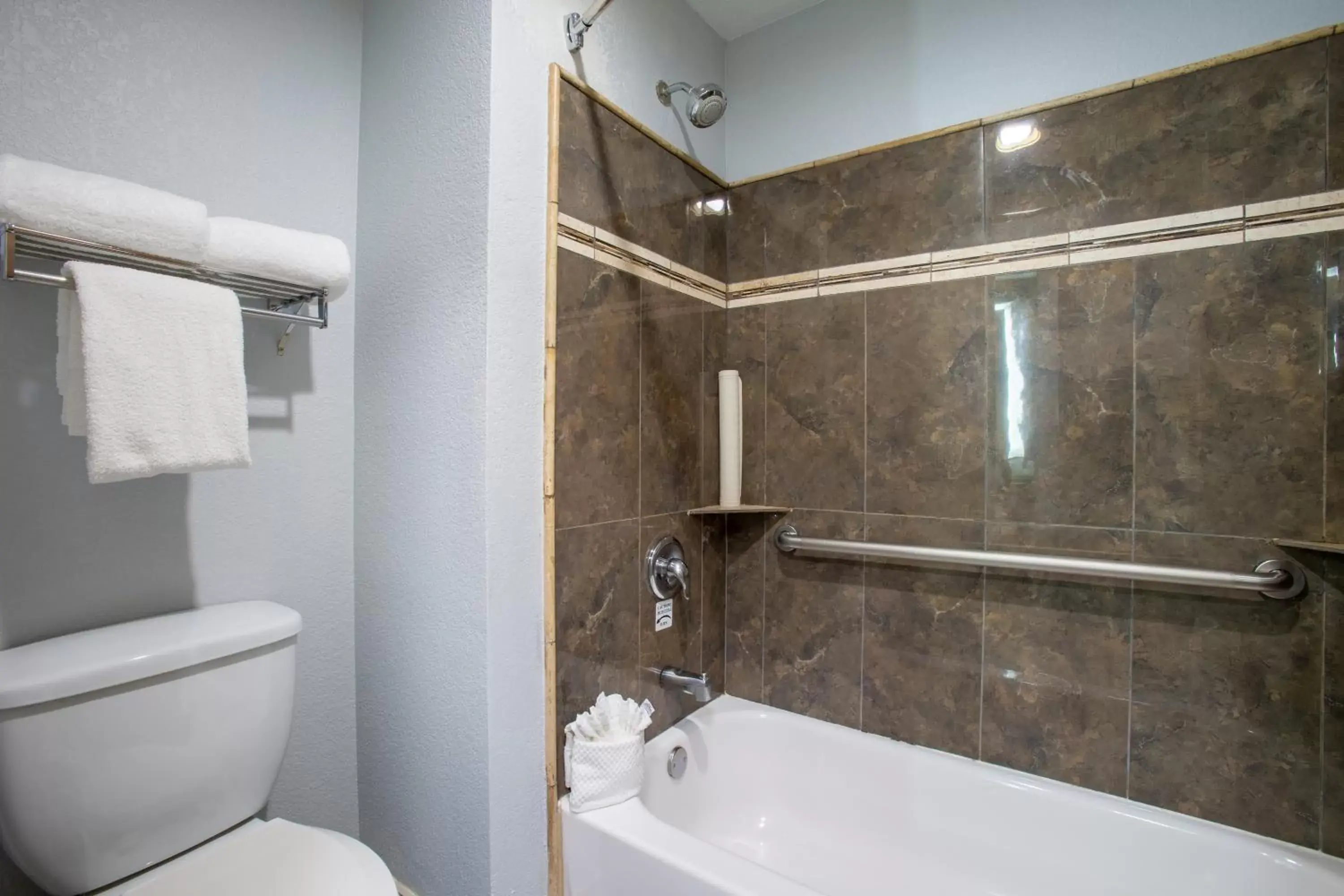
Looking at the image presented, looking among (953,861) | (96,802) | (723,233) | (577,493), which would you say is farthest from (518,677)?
(723,233)

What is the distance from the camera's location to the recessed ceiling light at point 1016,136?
137 cm

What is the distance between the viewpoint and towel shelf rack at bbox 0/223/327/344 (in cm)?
81

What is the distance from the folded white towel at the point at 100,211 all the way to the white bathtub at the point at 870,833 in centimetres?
129

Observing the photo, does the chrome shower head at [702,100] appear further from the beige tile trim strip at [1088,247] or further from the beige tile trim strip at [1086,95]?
the beige tile trim strip at [1088,247]

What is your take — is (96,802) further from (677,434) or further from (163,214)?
(677,434)

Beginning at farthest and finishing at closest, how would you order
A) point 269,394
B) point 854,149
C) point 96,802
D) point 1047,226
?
point 854,149, point 1047,226, point 269,394, point 96,802

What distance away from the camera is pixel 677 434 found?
1618 mm

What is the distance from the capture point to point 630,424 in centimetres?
145

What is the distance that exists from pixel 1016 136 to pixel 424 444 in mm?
1569

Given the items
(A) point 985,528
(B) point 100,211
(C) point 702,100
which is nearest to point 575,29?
(C) point 702,100

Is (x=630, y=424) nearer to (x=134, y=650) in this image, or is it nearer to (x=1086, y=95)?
(x=134, y=650)

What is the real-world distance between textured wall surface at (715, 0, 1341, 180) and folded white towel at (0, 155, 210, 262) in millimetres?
1388

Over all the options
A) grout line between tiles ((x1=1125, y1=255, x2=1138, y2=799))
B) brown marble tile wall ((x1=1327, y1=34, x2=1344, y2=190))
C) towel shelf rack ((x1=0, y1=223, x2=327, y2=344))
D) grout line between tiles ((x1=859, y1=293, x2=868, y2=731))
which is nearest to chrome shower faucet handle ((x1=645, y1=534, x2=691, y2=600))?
grout line between tiles ((x1=859, y1=293, x2=868, y2=731))

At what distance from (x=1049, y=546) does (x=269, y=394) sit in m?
1.81
